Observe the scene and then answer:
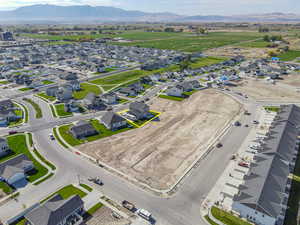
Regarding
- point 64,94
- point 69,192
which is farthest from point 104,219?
point 64,94

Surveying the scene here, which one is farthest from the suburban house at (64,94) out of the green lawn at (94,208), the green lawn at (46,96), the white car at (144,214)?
the white car at (144,214)

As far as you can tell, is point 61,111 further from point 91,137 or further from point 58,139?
point 91,137

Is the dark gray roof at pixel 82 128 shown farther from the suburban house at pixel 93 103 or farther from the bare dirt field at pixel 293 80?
the bare dirt field at pixel 293 80

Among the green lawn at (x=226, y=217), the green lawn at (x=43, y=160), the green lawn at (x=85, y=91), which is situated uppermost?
the green lawn at (x=85, y=91)

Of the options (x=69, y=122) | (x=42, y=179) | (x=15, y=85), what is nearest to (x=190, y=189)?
(x=42, y=179)

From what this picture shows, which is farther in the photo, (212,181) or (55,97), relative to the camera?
(55,97)

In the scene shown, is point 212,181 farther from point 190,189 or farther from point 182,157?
point 182,157
